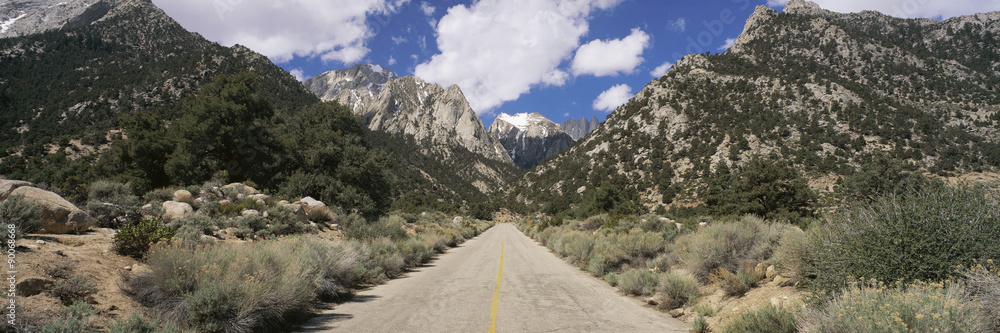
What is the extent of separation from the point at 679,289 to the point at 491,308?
4090 millimetres

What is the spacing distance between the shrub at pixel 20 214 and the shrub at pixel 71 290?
2.96 m

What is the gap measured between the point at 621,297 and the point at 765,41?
302 ft

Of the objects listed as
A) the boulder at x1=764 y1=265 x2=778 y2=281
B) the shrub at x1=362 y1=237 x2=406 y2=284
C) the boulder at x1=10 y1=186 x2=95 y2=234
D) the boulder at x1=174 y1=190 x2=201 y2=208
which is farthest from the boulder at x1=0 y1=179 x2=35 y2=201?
the boulder at x1=764 y1=265 x2=778 y2=281

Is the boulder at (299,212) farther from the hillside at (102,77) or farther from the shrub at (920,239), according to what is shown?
the hillside at (102,77)

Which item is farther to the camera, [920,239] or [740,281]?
[740,281]

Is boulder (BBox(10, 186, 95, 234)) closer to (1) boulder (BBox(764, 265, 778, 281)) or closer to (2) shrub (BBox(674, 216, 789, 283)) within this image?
(2) shrub (BBox(674, 216, 789, 283))

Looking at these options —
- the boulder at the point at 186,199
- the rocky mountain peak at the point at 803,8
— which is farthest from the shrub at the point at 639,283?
the rocky mountain peak at the point at 803,8

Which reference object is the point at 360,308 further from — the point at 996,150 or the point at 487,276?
the point at 996,150

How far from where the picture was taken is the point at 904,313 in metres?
3.34

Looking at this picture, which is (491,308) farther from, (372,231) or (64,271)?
(372,231)

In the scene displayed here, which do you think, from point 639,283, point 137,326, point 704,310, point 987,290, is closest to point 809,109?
point 639,283

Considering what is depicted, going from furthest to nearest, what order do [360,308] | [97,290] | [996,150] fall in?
[996,150] < [360,308] < [97,290]

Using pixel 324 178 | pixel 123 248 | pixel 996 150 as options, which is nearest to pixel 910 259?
pixel 123 248

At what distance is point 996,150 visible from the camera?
4244cm
